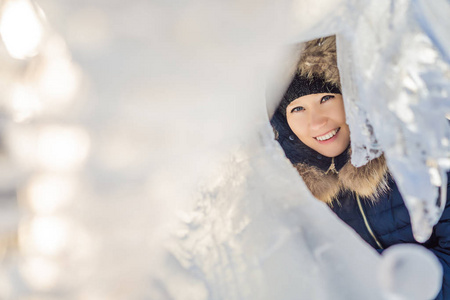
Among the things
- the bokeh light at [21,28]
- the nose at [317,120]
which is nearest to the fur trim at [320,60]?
the nose at [317,120]

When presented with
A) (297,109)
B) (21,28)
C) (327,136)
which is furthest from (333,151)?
(21,28)

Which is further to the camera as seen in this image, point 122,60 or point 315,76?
point 315,76

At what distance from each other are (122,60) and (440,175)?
1.14ft

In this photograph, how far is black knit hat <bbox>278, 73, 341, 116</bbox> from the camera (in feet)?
2.80

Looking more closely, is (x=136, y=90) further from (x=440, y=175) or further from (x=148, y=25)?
(x=440, y=175)

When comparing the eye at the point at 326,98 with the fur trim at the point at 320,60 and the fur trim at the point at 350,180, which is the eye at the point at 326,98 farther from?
the fur trim at the point at 350,180

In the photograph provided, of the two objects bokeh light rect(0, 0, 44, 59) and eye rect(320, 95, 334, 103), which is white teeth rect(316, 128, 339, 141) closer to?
eye rect(320, 95, 334, 103)

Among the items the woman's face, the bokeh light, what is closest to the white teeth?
the woman's face

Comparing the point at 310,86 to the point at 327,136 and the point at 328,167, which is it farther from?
the point at 328,167

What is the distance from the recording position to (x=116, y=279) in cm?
46

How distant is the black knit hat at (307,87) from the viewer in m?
0.85

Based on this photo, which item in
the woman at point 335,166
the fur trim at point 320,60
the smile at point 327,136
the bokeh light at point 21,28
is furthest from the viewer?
the smile at point 327,136

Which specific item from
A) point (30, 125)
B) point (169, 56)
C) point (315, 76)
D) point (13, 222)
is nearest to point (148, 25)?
point (169, 56)

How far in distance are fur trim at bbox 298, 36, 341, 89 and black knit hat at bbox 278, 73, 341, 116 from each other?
0.5 inches
